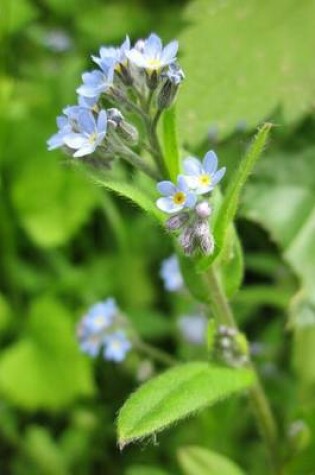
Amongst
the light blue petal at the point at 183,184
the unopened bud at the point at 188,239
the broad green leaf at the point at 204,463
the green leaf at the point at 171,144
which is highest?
the green leaf at the point at 171,144

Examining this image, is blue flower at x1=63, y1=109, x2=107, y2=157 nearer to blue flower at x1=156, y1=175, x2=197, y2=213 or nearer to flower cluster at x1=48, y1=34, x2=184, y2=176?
flower cluster at x1=48, y1=34, x2=184, y2=176

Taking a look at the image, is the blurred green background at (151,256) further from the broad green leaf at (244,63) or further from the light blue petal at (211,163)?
the light blue petal at (211,163)

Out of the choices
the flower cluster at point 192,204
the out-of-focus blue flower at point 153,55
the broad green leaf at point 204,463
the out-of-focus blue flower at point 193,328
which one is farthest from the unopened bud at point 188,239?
the out-of-focus blue flower at point 193,328

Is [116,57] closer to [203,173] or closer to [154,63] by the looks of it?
[154,63]

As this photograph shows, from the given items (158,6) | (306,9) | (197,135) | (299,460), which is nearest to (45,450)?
(299,460)

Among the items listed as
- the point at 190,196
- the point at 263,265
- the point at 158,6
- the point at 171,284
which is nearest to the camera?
the point at 190,196

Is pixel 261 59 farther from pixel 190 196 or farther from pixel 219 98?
pixel 190 196

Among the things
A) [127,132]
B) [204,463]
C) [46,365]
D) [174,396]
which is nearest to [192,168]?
[127,132]
